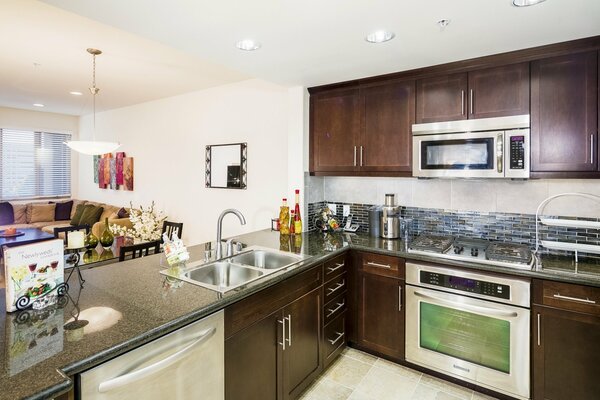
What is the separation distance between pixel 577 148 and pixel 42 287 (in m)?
3.00

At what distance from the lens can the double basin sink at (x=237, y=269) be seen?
1930 millimetres

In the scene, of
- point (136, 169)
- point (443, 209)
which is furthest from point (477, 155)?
point (136, 169)

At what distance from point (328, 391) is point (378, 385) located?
1.19 feet

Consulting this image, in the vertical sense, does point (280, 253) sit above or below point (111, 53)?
below

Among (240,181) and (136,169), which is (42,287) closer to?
(240,181)

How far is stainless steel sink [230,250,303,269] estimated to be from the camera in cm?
235

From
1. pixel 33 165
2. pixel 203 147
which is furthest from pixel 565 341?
pixel 33 165

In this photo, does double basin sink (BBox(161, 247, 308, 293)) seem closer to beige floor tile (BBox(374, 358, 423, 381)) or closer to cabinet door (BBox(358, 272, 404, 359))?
cabinet door (BBox(358, 272, 404, 359))

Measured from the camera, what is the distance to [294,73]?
2.74 m

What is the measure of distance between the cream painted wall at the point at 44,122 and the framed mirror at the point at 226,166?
14.1 feet

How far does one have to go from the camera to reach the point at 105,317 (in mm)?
1300

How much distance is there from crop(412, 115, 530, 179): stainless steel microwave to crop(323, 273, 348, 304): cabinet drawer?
3.35 ft

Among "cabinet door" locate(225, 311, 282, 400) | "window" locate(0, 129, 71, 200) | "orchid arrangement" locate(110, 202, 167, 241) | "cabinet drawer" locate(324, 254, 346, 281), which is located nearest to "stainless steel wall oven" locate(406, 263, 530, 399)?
"cabinet drawer" locate(324, 254, 346, 281)

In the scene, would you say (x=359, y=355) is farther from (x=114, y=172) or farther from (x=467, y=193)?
(x=114, y=172)
